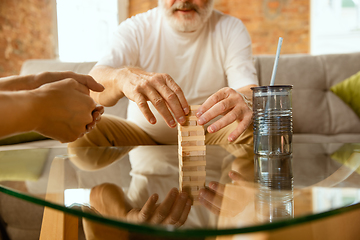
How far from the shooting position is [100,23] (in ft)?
14.3

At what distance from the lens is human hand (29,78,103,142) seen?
60 cm

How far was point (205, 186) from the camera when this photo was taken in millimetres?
550

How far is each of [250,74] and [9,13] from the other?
2858 mm

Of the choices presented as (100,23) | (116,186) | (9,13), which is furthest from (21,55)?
(116,186)

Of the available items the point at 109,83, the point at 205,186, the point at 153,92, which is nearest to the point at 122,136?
the point at 109,83

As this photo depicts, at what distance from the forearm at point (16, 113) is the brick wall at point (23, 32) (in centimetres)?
308

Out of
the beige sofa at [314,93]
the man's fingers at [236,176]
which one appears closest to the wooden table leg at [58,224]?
the man's fingers at [236,176]

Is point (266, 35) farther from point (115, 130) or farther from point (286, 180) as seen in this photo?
point (286, 180)

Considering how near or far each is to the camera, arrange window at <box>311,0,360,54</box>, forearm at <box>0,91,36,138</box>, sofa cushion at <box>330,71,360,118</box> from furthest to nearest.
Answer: window at <box>311,0,360,54</box> < sofa cushion at <box>330,71,360,118</box> < forearm at <box>0,91,36,138</box>

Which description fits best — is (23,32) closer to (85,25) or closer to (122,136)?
(85,25)

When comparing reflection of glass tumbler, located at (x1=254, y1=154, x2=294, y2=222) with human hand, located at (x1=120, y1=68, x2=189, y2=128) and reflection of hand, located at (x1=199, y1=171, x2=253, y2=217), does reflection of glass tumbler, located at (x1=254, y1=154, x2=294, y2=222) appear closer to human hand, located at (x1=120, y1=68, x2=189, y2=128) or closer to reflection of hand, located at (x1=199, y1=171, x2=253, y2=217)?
reflection of hand, located at (x1=199, y1=171, x2=253, y2=217)

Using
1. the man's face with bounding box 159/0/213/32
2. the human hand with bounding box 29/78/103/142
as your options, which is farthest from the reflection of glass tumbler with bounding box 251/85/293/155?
the man's face with bounding box 159/0/213/32

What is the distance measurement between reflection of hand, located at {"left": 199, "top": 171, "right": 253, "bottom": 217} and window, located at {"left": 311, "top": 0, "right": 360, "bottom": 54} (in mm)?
3985

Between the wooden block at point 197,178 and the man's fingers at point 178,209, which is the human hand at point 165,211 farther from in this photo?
the wooden block at point 197,178
